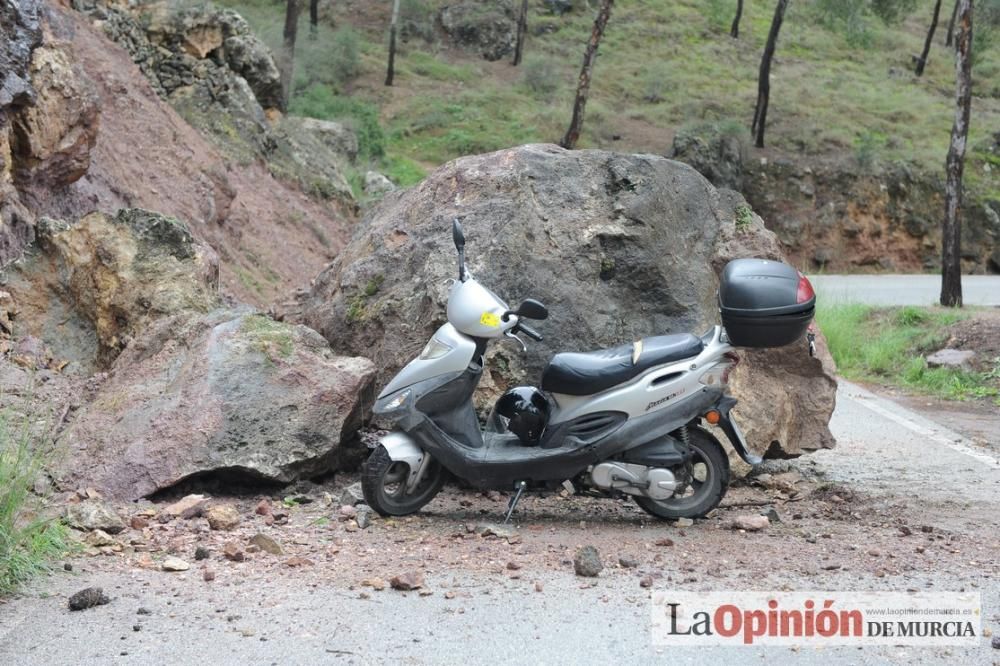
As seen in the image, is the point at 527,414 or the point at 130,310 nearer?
the point at 527,414

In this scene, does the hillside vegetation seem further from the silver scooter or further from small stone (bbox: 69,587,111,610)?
small stone (bbox: 69,587,111,610)

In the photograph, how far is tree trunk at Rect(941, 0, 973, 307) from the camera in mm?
18328

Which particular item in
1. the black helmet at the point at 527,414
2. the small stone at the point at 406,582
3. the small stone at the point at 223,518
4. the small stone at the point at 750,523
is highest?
the black helmet at the point at 527,414

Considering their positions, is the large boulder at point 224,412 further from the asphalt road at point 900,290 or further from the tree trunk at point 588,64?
the tree trunk at point 588,64

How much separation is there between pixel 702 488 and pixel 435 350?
5.41ft

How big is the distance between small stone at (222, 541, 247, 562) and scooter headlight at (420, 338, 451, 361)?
1428mm

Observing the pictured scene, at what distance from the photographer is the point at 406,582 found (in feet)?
15.0

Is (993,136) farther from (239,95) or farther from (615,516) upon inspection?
(615,516)

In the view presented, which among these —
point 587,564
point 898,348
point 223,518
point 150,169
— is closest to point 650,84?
point 898,348

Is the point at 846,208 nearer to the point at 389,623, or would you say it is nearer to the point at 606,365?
the point at 606,365

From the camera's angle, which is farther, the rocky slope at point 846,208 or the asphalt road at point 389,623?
the rocky slope at point 846,208

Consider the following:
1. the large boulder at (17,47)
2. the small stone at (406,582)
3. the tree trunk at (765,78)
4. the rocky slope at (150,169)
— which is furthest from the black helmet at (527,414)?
the tree trunk at (765,78)

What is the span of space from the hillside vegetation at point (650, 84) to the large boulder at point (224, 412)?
2235 cm

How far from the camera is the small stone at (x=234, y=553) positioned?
5008 millimetres
